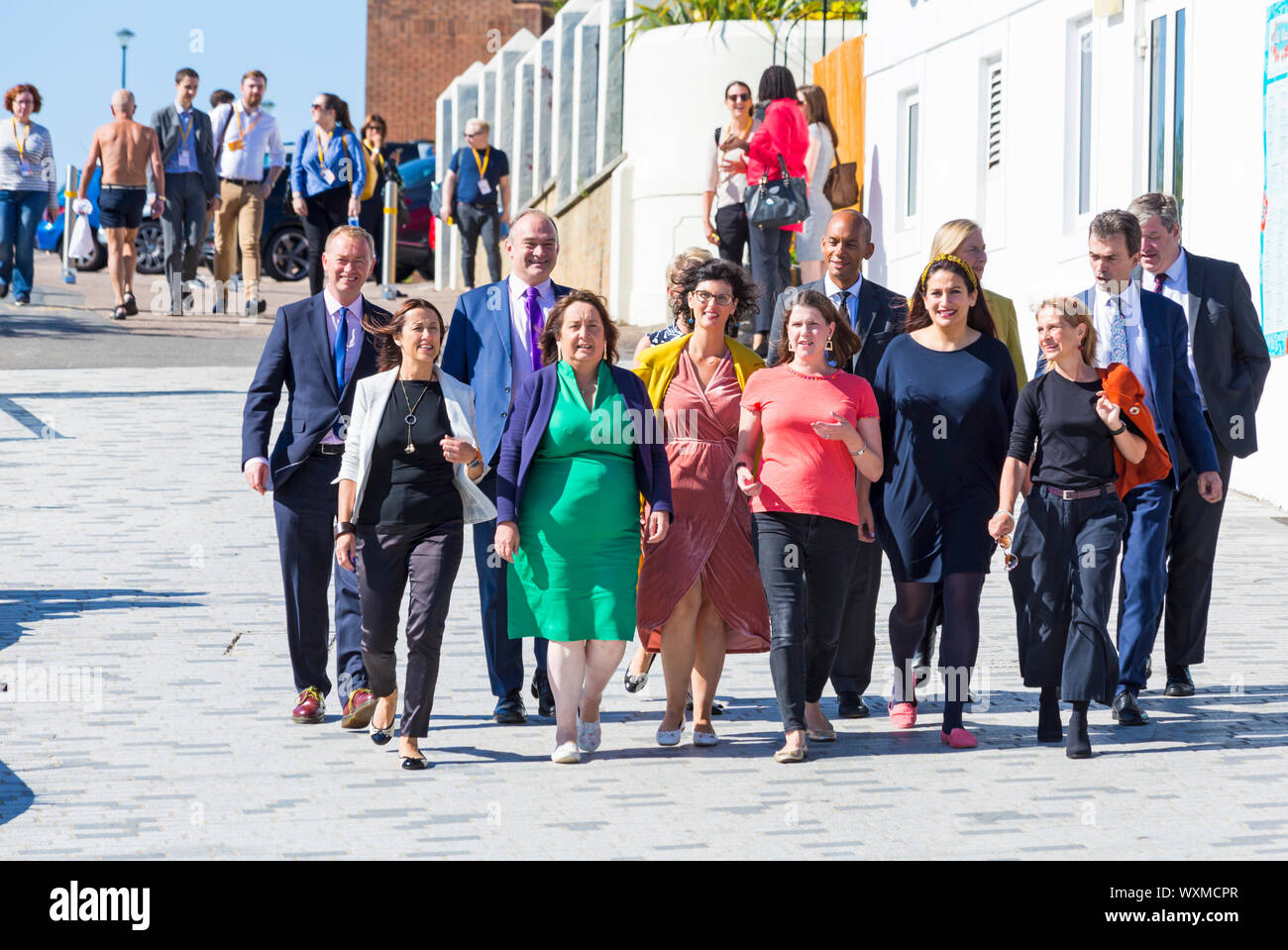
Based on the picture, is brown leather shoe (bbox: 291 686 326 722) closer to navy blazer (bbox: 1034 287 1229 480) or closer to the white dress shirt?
navy blazer (bbox: 1034 287 1229 480)

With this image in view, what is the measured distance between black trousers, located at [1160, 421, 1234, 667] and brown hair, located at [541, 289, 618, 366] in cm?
250

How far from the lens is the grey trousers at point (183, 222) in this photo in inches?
807

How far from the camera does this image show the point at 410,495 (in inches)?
313

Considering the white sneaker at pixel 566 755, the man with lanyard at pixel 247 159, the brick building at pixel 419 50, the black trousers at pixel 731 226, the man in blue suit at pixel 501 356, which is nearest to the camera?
the white sneaker at pixel 566 755

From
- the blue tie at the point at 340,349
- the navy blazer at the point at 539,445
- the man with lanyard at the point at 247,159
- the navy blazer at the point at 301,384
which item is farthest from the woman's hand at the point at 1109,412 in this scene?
the man with lanyard at the point at 247,159

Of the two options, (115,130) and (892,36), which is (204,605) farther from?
(892,36)

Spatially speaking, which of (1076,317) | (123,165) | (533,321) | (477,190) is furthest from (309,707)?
(477,190)

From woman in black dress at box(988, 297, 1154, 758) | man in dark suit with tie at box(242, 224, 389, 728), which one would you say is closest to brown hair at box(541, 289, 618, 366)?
man in dark suit with tie at box(242, 224, 389, 728)

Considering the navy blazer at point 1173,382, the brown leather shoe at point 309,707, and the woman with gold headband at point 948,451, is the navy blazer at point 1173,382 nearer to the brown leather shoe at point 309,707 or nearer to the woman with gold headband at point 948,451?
the woman with gold headband at point 948,451

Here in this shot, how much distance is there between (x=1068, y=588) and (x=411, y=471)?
8.09 feet

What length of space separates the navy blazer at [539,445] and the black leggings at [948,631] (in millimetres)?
1104

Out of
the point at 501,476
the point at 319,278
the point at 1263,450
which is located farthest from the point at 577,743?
the point at 319,278

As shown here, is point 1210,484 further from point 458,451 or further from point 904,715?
point 458,451

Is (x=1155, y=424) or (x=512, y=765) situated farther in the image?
(x=1155, y=424)
